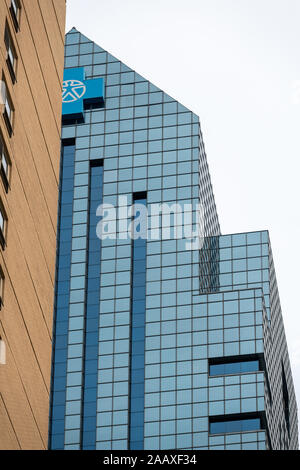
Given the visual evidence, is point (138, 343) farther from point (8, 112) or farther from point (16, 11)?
point (8, 112)

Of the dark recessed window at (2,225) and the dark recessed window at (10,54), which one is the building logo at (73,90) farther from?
the dark recessed window at (2,225)

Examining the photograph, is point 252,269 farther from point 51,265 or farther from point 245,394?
point 51,265

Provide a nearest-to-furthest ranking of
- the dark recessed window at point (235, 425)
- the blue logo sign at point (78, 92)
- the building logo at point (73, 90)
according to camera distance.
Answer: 1. the dark recessed window at point (235, 425)
2. the building logo at point (73, 90)
3. the blue logo sign at point (78, 92)

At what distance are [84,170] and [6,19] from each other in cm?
11172

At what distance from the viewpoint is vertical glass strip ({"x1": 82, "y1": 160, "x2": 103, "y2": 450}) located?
5822 inches

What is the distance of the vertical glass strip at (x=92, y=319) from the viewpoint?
148m

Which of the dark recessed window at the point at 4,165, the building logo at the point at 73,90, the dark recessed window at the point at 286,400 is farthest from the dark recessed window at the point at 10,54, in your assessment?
the dark recessed window at the point at 286,400

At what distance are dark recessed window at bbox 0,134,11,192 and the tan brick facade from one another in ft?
0.66

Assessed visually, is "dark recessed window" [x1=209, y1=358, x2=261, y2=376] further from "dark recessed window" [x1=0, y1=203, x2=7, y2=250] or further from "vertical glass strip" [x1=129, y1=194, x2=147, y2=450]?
"dark recessed window" [x1=0, y1=203, x2=7, y2=250]

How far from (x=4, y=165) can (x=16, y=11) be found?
8.74 meters

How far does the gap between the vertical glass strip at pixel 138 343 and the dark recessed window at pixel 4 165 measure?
9581 centimetres

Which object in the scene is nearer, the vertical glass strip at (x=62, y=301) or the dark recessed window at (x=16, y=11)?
the dark recessed window at (x=16, y=11)

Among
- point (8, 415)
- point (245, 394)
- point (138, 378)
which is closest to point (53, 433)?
point (138, 378)

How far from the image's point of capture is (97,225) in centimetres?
16138
